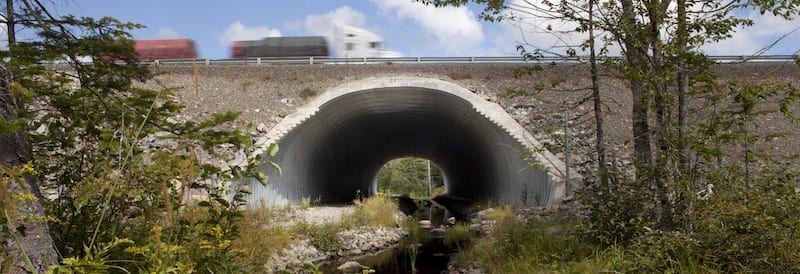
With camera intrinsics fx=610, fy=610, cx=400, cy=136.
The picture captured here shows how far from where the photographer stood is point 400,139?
105 ft

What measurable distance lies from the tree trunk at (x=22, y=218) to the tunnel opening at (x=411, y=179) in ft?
167

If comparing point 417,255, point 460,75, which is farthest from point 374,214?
point 460,75

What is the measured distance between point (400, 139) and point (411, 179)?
96.6 ft

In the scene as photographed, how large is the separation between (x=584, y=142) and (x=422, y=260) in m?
6.81

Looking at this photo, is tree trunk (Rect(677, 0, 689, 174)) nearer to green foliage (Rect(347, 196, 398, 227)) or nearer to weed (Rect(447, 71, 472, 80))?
green foliage (Rect(347, 196, 398, 227))

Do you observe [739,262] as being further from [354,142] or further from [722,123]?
[354,142]

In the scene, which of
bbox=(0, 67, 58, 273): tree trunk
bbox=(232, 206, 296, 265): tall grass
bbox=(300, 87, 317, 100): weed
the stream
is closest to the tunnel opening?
bbox=(300, 87, 317, 100): weed

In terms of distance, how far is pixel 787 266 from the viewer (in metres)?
5.19

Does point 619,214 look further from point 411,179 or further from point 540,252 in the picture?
point 411,179

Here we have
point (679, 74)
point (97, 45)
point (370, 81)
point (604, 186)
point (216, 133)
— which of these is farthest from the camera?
point (370, 81)

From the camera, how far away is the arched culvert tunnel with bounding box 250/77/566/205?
58.7 feet

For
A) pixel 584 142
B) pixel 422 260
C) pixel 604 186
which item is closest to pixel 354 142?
pixel 584 142

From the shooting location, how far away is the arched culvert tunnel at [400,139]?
1791 cm

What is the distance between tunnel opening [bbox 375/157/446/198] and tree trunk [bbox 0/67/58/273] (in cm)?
5105
